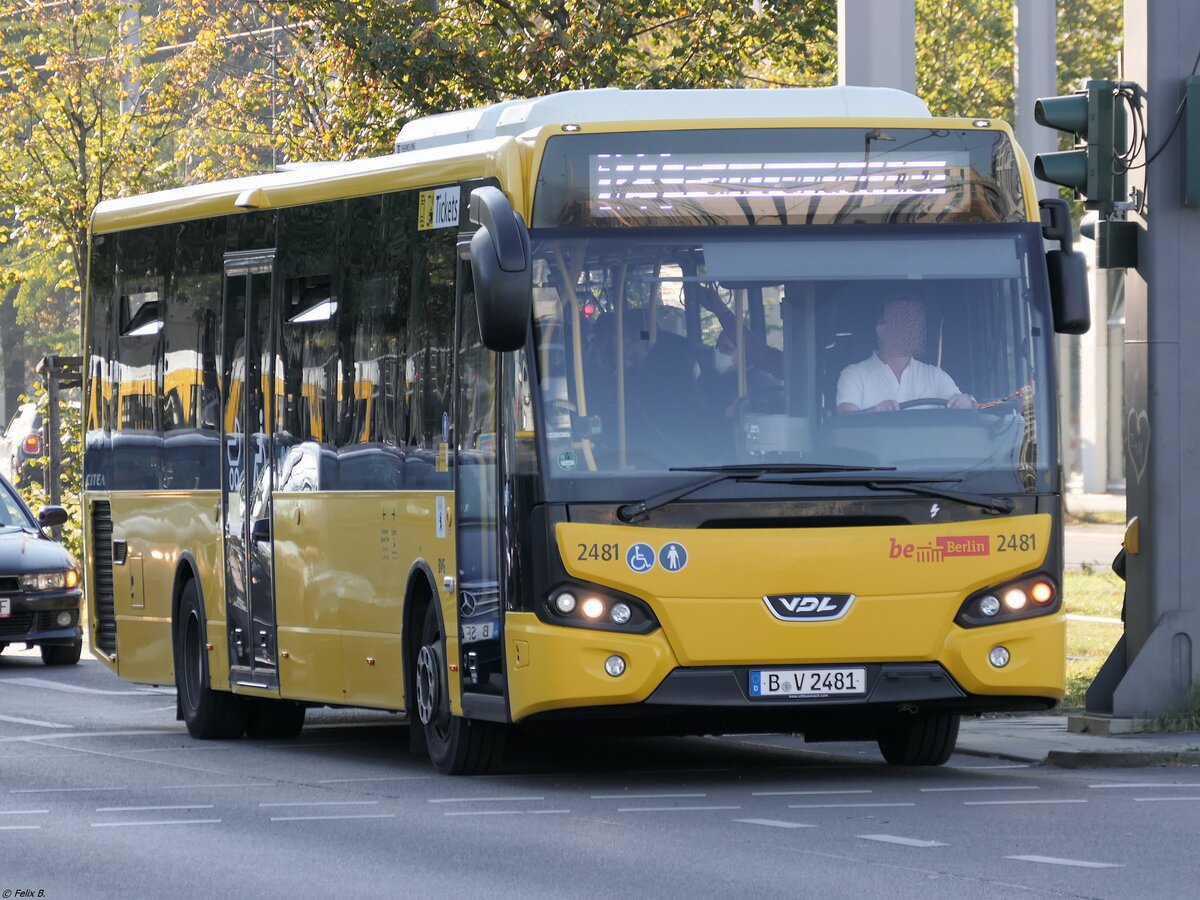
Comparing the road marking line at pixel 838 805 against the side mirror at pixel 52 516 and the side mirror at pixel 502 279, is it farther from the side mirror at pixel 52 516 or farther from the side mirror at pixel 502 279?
the side mirror at pixel 52 516

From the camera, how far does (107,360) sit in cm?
1823

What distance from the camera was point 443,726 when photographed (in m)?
13.2

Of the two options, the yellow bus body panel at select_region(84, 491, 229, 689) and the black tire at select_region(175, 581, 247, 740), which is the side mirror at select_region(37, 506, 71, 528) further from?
the black tire at select_region(175, 581, 247, 740)

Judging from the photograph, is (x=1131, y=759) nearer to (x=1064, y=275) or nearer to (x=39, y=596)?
(x=1064, y=275)

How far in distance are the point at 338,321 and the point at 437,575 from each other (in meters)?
A: 2.00

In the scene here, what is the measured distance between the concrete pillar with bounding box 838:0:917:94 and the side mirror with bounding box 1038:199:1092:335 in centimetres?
545

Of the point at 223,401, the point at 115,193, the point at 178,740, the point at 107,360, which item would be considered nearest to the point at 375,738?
the point at 178,740

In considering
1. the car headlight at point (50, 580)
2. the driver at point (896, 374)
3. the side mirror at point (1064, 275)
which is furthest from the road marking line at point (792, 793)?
the car headlight at point (50, 580)

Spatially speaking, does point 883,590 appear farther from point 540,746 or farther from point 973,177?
point 540,746

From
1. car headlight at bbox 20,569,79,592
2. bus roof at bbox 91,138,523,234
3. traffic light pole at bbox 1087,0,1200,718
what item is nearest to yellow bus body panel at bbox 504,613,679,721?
bus roof at bbox 91,138,523,234

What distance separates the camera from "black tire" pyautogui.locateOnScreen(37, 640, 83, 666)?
958 inches

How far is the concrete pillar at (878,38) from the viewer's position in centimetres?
1795

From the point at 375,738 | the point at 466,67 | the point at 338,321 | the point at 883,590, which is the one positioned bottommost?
the point at 375,738

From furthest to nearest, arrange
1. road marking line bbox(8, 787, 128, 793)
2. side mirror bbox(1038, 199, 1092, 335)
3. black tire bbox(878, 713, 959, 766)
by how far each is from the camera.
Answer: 1. black tire bbox(878, 713, 959, 766)
2. road marking line bbox(8, 787, 128, 793)
3. side mirror bbox(1038, 199, 1092, 335)
